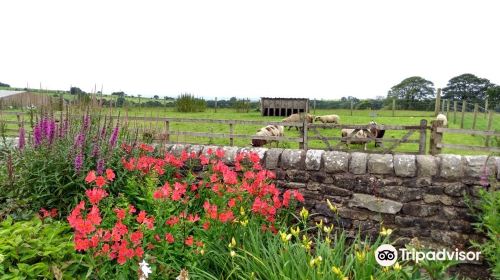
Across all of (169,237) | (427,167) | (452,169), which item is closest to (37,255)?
(169,237)

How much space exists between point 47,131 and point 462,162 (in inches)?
183

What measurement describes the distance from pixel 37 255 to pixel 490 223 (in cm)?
425

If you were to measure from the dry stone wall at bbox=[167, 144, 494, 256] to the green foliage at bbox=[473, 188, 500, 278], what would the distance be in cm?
17

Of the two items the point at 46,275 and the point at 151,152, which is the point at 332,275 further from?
the point at 151,152

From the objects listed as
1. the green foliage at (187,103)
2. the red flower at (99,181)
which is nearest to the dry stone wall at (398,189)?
the red flower at (99,181)

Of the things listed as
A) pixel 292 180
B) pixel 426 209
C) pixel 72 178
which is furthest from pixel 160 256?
pixel 426 209

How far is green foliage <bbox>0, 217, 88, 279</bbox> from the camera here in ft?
8.63

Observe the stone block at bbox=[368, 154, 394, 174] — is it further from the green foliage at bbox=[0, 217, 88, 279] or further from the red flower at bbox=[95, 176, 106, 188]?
the green foliage at bbox=[0, 217, 88, 279]

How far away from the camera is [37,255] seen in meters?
2.84

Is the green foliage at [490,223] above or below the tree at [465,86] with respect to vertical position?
below

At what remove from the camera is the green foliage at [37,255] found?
8.63ft

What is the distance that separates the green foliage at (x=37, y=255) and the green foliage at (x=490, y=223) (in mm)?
3774

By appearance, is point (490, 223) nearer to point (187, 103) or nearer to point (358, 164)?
point (358, 164)

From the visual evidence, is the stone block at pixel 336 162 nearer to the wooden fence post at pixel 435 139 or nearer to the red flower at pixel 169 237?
the red flower at pixel 169 237
